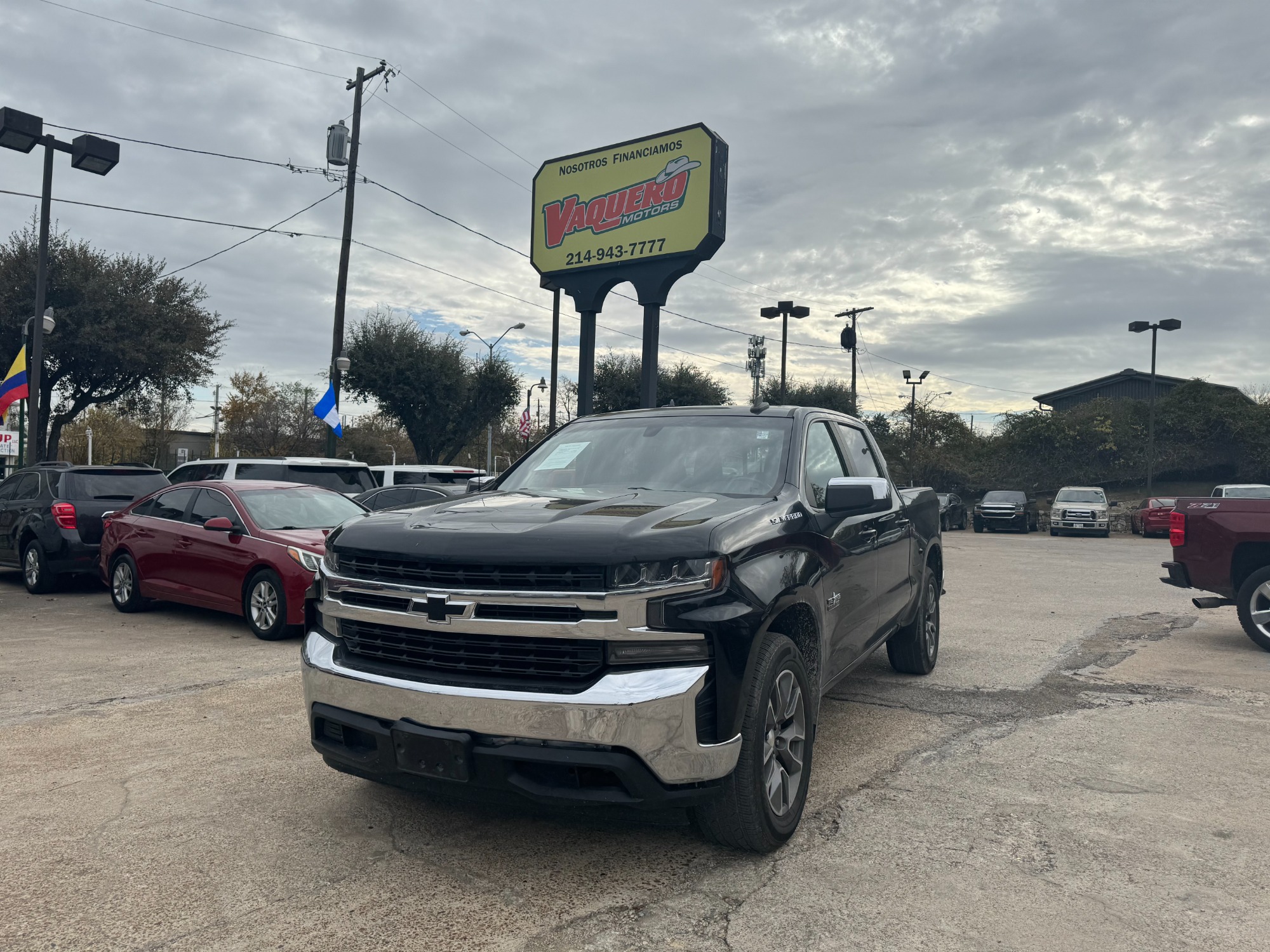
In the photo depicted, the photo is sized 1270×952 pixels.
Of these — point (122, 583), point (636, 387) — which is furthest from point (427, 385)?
point (122, 583)

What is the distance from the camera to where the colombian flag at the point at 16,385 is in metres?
18.9

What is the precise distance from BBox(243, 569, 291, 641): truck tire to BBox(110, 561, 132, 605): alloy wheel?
2157mm

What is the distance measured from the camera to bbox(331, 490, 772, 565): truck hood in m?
3.22

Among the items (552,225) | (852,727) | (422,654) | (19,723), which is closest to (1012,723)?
(852,727)

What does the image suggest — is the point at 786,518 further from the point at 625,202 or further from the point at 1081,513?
the point at 1081,513

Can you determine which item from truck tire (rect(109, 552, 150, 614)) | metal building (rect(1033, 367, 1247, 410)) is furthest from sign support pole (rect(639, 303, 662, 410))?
metal building (rect(1033, 367, 1247, 410))

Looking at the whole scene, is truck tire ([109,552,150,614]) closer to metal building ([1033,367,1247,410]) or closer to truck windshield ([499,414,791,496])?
truck windshield ([499,414,791,496])

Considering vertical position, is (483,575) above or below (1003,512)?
above

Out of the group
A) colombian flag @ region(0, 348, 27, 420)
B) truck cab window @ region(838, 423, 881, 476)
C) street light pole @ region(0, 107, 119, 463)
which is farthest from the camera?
colombian flag @ region(0, 348, 27, 420)

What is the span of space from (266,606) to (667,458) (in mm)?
5332

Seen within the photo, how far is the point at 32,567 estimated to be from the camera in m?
11.7

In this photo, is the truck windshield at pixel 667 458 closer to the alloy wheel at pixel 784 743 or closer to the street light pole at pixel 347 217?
the alloy wheel at pixel 784 743

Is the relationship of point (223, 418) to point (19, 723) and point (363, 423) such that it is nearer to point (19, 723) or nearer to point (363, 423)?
point (363, 423)

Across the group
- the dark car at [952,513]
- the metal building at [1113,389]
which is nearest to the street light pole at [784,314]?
the dark car at [952,513]
